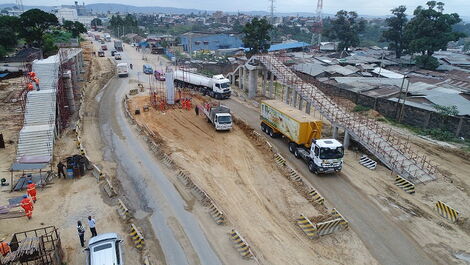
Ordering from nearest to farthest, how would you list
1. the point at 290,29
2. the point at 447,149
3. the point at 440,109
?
the point at 447,149 < the point at 440,109 < the point at 290,29

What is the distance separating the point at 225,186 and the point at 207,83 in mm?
25554

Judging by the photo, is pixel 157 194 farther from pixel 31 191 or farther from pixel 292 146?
pixel 292 146

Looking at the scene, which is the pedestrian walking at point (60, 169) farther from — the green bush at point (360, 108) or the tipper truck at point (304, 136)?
the green bush at point (360, 108)

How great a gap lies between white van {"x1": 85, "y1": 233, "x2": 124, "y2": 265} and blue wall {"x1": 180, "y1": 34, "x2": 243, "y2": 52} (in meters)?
86.8

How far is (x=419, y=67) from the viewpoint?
6006cm

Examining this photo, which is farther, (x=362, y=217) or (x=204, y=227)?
(x=362, y=217)

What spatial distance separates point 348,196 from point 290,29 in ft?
475

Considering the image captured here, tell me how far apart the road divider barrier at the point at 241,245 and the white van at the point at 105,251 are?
17.1 feet

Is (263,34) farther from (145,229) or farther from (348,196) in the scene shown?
(145,229)

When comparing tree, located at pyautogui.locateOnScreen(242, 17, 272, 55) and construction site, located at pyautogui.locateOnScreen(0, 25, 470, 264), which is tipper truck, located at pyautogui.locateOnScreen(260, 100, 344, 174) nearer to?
construction site, located at pyautogui.locateOnScreen(0, 25, 470, 264)

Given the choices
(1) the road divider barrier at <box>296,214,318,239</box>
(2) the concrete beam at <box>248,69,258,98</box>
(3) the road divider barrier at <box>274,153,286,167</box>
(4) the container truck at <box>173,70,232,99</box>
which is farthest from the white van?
(2) the concrete beam at <box>248,69,258,98</box>

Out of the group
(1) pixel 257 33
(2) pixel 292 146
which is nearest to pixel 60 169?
(2) pixel 292 146

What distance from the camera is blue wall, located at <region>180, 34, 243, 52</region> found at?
98812 millimetres

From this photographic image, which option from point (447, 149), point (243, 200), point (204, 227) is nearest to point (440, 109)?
point (447, 149)
